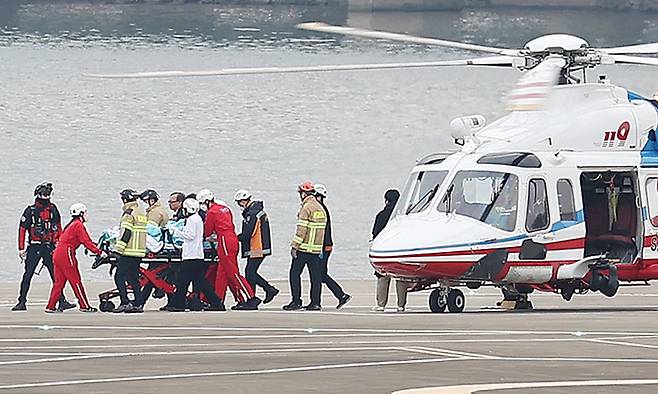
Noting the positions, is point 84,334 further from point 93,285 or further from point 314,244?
point 93,285

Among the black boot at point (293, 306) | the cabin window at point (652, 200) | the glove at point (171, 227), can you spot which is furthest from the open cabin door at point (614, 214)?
the glove at point (171, 227)

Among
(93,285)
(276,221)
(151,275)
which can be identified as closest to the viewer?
(151,275)

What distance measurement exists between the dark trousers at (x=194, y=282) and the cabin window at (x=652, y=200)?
4.71 metres

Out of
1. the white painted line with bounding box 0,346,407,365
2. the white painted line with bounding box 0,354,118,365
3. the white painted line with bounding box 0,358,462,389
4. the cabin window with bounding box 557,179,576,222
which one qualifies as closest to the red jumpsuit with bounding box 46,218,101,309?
the cabin window with bounding box 557,179,576,222

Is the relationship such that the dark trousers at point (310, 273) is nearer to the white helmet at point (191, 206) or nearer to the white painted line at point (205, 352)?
the white helmet at point (191, 206)

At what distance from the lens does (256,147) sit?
175ft

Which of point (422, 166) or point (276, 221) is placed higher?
point (422, 166)

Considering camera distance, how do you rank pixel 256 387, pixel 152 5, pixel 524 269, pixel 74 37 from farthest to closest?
pixel 152 5, pixel 74 37, pixel 524 269, pixel 256 387

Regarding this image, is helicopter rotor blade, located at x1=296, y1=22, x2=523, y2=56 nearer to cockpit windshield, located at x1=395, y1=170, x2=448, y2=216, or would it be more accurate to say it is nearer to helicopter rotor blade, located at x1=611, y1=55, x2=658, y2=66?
helicopter rotor blade, located at x1=611, y1=55, x2=658, y2=66

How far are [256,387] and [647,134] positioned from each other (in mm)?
9335

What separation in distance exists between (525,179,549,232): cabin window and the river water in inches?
471

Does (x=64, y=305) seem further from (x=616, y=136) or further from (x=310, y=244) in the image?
(x=616, y=136)

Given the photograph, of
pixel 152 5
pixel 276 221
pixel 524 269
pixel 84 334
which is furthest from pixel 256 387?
pixel 152 5

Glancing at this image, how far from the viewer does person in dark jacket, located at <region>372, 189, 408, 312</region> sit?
17.8 metres
